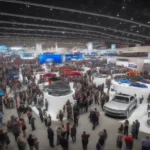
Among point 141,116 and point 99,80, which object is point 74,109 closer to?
point 141,116

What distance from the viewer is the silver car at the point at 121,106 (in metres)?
10.2

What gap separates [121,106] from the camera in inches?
415

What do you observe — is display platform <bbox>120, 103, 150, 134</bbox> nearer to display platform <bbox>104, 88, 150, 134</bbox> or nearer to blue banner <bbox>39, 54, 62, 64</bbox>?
display platform <bbox>104, 88, 150, 134</bbox>

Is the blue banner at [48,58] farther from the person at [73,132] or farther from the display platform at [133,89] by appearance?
the person at [73,132]

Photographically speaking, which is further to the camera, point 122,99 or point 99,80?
point 99,80

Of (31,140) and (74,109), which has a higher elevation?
(74,109)

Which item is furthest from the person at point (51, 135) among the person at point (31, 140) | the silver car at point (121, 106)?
the silver car at point (121, 106)

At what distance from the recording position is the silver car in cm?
1015

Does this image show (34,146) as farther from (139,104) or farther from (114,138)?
(139,104)

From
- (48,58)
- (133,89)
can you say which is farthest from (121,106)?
(48,58)

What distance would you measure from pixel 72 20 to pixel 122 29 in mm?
9949

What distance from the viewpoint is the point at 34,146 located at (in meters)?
7.27

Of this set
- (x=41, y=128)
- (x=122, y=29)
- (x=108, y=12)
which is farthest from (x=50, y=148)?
(x=122, y=29)

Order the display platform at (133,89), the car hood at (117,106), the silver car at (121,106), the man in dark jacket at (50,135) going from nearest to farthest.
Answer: the man in dark jacket at (50,135), the silver car at (121,106), the car hood at (117,106), the display platform at (133,89)
